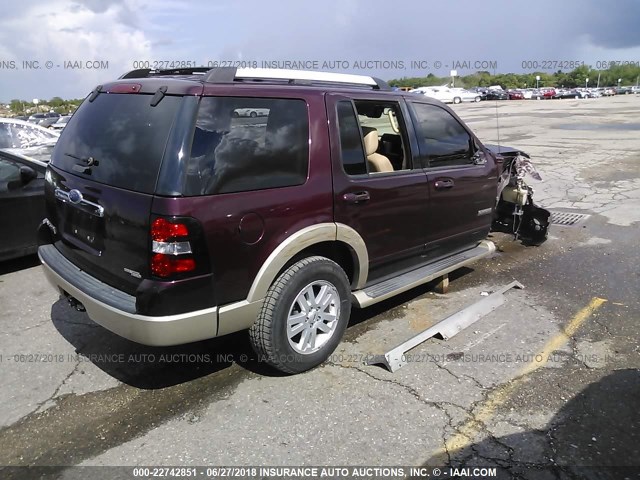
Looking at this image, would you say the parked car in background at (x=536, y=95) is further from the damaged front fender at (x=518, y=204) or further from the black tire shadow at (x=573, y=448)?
the black tire shadow at (x=573, y=448)

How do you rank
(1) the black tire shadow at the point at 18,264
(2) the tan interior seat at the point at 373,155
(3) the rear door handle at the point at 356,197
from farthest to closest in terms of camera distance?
(1) the black tire shadow at the point at 18,264, (2) the tan interior seat at the point at 373,155, (3) the rear door handle at the point at 356,197

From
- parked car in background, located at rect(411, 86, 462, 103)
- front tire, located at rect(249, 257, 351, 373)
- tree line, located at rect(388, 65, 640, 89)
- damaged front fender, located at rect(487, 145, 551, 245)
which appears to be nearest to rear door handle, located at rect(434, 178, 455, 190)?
front tire, located at rect(249, 257, 351, 373)

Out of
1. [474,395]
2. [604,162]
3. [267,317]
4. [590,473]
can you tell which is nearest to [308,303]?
[267,317]

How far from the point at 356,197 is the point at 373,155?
0.58 m

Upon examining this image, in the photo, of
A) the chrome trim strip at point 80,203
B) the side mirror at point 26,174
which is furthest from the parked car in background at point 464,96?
the chrome trim strip at point 80,203

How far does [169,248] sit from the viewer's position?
2.79 m

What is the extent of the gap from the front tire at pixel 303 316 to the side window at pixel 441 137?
149cm

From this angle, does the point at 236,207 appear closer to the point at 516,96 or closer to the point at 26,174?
the point at 26,174

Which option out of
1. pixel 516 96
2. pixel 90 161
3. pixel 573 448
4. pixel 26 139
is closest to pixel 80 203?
pixel 90 161

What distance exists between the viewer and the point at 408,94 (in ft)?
14.3

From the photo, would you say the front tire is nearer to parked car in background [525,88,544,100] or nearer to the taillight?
the taillight

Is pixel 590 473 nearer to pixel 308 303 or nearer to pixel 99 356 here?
pixel 308 303

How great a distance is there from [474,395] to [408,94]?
250 centimetres

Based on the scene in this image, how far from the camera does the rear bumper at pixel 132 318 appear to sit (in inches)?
113
